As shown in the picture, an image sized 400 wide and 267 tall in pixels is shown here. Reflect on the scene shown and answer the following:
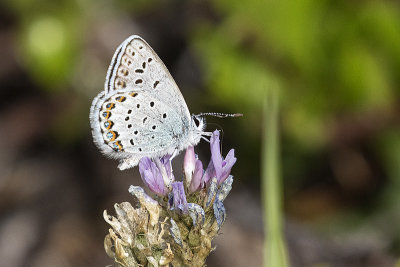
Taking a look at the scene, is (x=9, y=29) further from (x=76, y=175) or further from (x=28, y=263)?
(x=28, y=263)

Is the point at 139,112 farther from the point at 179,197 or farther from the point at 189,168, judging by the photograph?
Result: the point at 179,197

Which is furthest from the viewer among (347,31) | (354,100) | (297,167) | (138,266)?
(297,167)

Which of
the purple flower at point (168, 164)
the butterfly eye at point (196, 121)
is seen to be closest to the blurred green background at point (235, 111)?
the butterfly eye at point (196, 121)

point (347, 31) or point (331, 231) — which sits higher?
point (347, 31)

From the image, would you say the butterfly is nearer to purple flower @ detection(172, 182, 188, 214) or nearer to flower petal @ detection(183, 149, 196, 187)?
flower petal @ detection(183, 149, 196, 187)

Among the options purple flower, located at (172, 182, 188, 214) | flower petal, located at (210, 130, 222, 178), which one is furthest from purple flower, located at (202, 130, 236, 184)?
purple flower, located at (172, 182, 188, 214)

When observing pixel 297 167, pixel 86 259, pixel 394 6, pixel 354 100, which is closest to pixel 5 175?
pixel 86 259

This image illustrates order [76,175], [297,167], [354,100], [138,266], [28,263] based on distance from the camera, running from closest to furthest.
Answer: [138,266]
[354,100]
[297,167]
[28,263]
[76,175]

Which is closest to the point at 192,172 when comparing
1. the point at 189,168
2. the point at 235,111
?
the point at 189,168
